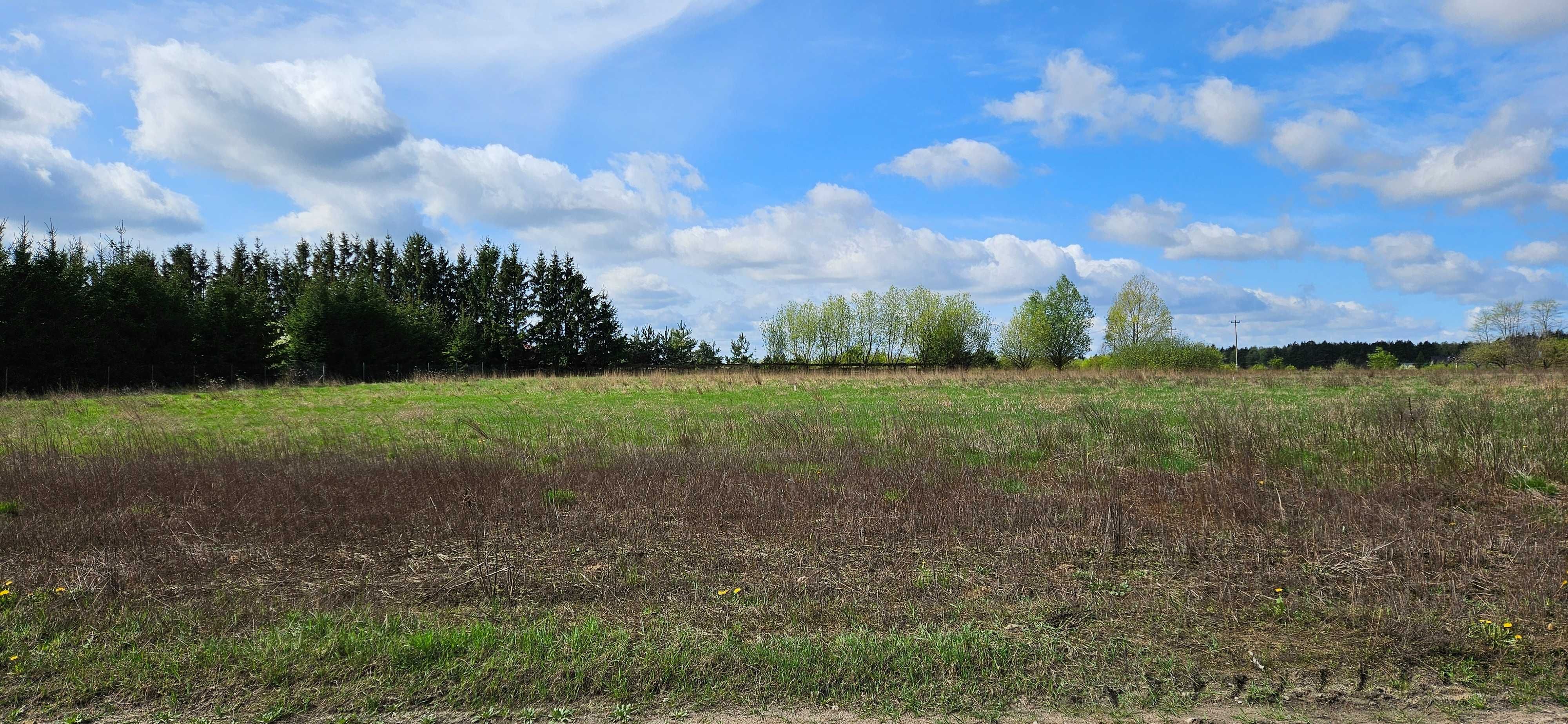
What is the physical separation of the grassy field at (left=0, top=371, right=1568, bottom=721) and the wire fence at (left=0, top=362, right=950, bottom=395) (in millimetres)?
23284

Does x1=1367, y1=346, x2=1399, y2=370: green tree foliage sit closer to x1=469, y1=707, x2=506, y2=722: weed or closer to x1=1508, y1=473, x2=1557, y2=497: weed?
x1=1508, y1=473, x2=1557, y2=497: weed

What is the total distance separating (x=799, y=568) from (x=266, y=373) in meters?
44.3

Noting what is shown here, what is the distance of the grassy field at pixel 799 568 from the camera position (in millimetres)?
4676

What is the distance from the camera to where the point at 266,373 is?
41.8m

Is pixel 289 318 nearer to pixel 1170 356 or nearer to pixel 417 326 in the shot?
pixel 417 326

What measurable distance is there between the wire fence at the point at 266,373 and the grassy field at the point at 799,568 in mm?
23284

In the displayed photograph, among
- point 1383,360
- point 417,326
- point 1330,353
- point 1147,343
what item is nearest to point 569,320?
point 417,326

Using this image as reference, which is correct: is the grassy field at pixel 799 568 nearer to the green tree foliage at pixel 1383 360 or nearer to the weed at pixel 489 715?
the weed at pixel 489 715

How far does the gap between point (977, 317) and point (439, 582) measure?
70.5m

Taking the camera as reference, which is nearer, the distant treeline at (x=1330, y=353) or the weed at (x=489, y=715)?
the weed at (x=489, y=715)

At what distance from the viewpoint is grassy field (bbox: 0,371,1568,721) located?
15.3ft

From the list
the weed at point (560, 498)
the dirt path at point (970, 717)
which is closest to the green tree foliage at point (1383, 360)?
the dirt path at point (970, 717)

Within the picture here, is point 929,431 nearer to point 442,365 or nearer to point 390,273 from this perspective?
point 442,365

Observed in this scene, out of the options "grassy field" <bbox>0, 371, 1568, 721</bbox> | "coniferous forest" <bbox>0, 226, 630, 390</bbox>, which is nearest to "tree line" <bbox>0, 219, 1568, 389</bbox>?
"coniferous forest" <bbox>0, 226, 630, 390</bbox>
